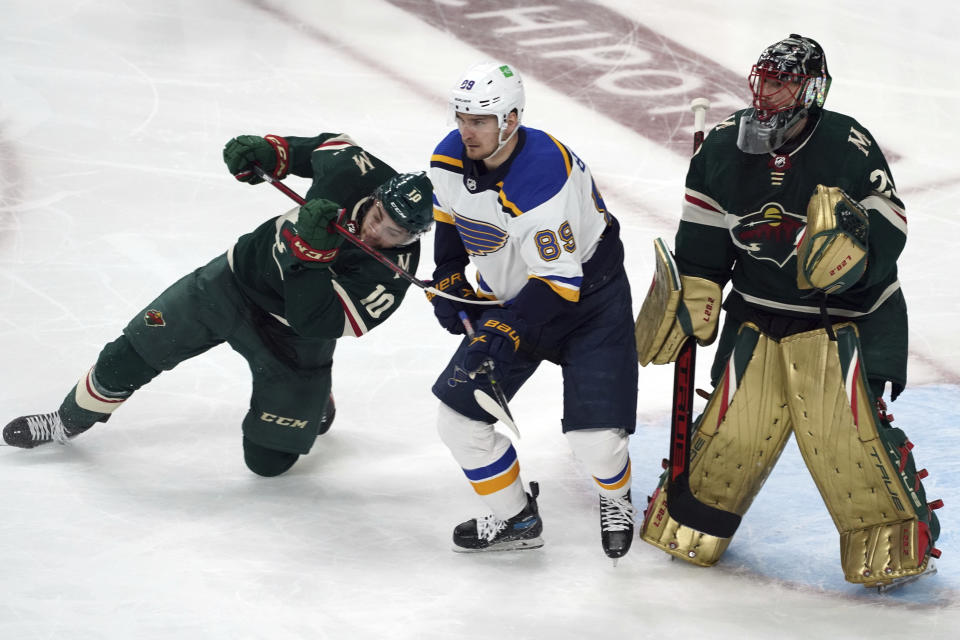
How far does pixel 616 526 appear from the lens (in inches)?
129

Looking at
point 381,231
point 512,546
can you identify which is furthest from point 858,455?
point 381,231

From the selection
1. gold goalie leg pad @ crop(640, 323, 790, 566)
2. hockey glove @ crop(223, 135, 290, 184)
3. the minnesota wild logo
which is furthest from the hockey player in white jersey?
hockey glove @ crop(223, 135, 290, 184)

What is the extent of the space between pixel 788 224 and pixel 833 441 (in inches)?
21.6

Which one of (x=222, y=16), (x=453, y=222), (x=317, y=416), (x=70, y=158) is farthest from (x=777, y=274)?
(x=222, y=16)

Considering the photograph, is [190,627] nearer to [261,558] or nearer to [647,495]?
[261,558]

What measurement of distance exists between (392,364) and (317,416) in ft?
2.53

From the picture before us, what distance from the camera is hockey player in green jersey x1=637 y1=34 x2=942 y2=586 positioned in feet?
9.60

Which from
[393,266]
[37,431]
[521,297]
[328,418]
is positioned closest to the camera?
[521,297]

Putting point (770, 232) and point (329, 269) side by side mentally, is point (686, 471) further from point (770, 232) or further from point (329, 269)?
point (329, 269)

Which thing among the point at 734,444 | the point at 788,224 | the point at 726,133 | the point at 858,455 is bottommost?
the point at 734,444

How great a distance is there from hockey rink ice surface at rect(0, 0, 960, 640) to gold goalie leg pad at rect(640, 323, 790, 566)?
0.30ft

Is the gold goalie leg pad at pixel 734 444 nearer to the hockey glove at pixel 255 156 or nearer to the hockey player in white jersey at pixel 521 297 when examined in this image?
the hockey player in white jersey at pixel 521 297

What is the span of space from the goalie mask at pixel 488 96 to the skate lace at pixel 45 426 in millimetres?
1726

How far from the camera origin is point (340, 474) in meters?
3.94
